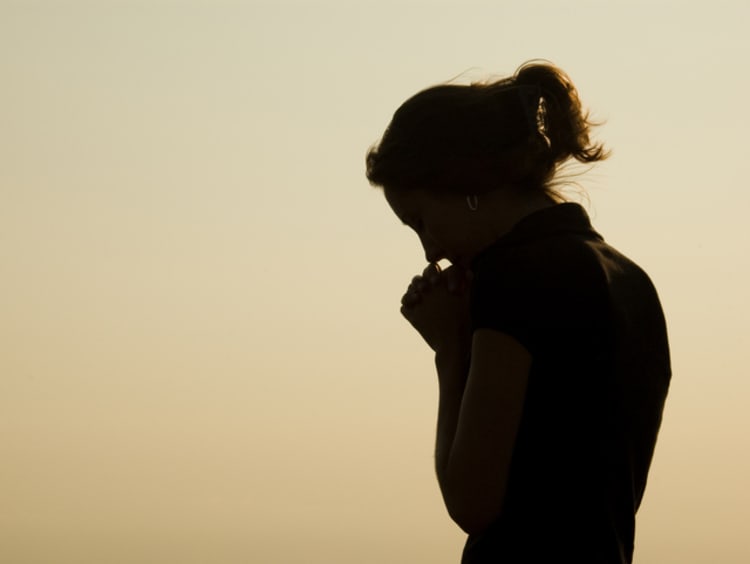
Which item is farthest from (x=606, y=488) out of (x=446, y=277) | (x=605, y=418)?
(x=446, y=277)

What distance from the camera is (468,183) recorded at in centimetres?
440

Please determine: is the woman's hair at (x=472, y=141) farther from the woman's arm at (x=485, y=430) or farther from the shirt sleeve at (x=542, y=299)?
the woman's arm at (x=485, y=430)

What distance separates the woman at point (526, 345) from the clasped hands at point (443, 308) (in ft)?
0.04

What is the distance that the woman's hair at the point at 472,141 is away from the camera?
14.5ft

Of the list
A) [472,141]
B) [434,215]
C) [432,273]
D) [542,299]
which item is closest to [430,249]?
[432,273]

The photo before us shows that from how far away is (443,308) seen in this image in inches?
181

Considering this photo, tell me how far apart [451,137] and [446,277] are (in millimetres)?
388

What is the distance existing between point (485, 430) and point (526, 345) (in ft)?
0.67

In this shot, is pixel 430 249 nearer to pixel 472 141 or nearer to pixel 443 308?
pixel 443 308

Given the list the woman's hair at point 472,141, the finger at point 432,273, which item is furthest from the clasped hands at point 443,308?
the woman's hair at point 472,141

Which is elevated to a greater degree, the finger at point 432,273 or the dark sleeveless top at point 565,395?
the finger at point 432,273

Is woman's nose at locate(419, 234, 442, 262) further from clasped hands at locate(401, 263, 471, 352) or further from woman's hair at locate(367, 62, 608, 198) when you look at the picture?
woman's hair at locate(367, 62, 608, 198)

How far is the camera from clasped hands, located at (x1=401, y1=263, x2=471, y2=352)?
15.0ft

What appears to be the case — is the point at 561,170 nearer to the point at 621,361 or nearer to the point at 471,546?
the point at 621,361
